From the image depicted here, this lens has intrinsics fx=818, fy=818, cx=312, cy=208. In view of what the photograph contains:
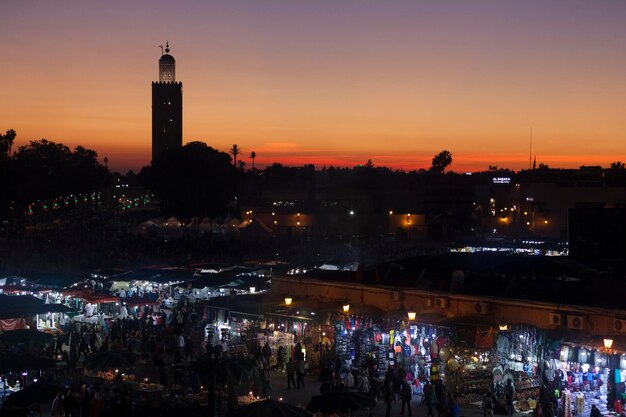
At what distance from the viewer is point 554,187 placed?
77312 millimetres

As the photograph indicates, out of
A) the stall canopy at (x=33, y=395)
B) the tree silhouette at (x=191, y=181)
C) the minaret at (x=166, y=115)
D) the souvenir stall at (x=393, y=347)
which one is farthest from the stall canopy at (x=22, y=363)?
the minaret at (x=166, y=115)

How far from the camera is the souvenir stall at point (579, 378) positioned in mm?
16719

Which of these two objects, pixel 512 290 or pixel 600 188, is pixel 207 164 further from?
pixel 512 290

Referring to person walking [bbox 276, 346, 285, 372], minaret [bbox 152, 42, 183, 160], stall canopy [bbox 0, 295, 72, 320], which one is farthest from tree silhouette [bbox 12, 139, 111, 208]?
person walking [bbox 276, 346, 285, 372]

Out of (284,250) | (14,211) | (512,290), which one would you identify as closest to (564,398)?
(512,290)

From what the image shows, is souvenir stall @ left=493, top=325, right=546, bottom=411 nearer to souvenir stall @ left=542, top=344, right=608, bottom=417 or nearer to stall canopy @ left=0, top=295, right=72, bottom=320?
souvenir stall @ left=542, top=344, right=608, bottom=417

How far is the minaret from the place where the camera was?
14000cm

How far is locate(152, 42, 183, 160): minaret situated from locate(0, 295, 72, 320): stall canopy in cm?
11518

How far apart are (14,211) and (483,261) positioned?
70635mm

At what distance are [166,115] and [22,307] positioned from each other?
118526 millimetres

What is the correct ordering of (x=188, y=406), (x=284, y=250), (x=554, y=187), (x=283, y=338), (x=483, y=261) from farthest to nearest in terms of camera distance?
Answer: (x=554, y=187) < (x=284, y=250) < (x=483, y=261) < (x=283, y=338) < (x=188, y=406)

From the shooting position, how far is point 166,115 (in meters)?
141

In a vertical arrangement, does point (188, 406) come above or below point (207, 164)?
below

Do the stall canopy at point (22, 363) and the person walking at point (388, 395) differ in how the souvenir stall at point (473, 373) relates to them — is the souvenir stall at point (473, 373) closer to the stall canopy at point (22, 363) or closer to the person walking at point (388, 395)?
the person walking at point (388, 395)
